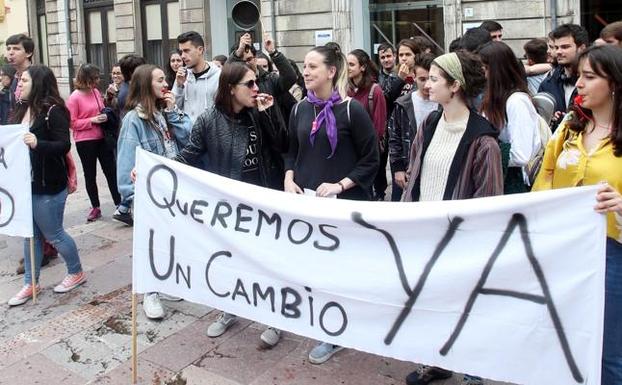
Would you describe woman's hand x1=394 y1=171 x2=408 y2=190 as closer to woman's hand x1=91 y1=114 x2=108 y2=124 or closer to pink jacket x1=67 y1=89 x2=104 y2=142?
woman's hand x1=91 y1=114 x2=108 y2=124

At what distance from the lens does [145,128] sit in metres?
4.54

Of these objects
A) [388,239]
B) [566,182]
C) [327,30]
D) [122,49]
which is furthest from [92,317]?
[122,49]

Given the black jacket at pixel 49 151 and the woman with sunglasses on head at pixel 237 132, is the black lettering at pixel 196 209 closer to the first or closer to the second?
the woman with sunglasses on head at pixel 237 132

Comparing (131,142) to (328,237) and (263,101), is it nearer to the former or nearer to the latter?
(263,101)

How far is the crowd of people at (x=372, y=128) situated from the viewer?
2715mm

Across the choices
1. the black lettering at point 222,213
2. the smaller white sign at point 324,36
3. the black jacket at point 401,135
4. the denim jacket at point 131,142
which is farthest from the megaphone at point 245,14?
the smaller white sign at point 324,36

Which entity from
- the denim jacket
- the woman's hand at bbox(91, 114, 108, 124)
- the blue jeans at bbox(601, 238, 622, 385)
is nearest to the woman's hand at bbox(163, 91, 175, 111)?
the denim jacket

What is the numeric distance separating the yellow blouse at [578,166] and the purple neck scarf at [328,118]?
3.92 feet

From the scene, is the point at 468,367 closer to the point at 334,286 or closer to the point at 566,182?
the point at 334,286

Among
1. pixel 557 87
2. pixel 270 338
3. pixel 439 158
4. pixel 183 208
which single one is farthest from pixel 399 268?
pixel 557 87

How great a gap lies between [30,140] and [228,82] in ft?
5.55

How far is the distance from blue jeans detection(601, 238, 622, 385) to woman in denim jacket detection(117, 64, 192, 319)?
2.83 m

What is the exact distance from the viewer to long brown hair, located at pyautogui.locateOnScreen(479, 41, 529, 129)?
11.9 ft

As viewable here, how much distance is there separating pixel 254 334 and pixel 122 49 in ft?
53.0
